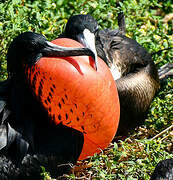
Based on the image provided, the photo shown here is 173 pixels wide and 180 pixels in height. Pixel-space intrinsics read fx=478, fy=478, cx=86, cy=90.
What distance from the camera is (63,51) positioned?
2.94 meters

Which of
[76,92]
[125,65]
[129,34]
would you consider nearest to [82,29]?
[125,65]

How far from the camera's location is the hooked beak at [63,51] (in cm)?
293

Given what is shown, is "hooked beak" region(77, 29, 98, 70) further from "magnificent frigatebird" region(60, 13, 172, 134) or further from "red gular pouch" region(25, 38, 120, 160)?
"red gular pouch" region(25, 38, 120, 160)

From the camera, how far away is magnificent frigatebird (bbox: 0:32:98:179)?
3.09 meters

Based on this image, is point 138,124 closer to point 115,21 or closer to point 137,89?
point 137,89

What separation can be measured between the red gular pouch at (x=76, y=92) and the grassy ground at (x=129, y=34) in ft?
0.90

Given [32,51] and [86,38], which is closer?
[32,51]

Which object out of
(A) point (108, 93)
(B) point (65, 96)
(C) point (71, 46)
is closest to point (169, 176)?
(A) point (108, 93)

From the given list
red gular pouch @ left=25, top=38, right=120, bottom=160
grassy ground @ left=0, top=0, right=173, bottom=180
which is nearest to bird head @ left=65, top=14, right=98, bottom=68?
grassy ground @ left=0, top=0, right=173, bottom=180

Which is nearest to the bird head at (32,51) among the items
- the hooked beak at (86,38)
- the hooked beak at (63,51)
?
the hooked beak at (63,51)

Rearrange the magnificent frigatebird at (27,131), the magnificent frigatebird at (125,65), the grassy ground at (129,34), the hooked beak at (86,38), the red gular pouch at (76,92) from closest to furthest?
the red gular pouch at (76,92) → the magnificent frigatebird at (27,131) → the grassy ground at (129,34) → the hooked beak at (86,38) → the magnificent frigatebird at (125,65)

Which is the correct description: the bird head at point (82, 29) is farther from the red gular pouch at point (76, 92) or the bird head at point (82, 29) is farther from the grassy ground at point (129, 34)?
the red gular pouch at point (76, 92)

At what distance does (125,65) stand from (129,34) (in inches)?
34.2

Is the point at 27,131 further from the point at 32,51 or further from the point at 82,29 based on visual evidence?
the point at 82,29
